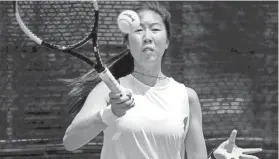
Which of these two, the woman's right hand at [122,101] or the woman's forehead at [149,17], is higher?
the woman's forehead at [149,17]

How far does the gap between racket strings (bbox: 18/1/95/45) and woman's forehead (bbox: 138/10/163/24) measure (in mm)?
1520

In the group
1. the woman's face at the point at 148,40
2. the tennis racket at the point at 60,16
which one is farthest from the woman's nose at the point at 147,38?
the tennis racket at the point at 60,16

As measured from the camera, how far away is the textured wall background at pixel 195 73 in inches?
183

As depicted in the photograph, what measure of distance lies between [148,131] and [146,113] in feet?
0.24

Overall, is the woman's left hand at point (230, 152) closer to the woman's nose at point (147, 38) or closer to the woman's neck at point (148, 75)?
the woman's neck at point (148, 75)

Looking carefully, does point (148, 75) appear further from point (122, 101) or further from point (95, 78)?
point (122, 101)

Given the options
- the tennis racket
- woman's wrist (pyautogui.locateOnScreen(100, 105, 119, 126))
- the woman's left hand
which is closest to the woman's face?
woman's wrist (pyautogui.locateOnScreen(100, 105, 119, 126))

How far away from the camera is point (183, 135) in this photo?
297cm

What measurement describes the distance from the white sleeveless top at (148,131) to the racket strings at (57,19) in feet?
5.39

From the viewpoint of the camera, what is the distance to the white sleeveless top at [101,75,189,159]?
9.30 ft

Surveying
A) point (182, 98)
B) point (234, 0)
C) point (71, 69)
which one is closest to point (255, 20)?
point (234, 0)

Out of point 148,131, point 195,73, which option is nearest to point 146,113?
point 148,131

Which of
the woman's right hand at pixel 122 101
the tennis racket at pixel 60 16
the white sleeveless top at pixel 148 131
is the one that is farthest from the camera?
the tennis racket at pixel 60 16

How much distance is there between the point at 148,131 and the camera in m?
2.84
